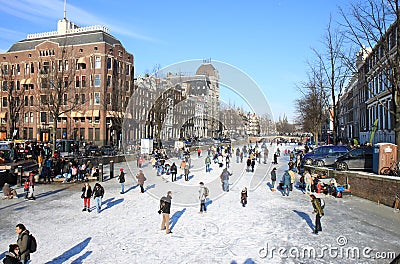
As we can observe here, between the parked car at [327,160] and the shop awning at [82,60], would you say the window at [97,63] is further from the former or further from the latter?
the parked car at [327,160]

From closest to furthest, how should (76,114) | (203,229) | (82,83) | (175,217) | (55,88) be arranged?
(203,229) → (175,217) → (55,88) → (76,114) → (82,83)

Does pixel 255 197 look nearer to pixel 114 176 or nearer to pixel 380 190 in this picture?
pixel 380 190

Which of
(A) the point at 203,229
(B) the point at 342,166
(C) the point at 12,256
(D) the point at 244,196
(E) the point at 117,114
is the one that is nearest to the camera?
(C) the point at 12,256

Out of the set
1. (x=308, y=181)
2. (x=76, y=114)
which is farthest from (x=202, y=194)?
(x=76, y=114)

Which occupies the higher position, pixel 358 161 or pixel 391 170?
pixel 358 161

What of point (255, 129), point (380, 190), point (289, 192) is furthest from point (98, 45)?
point (255, 129)

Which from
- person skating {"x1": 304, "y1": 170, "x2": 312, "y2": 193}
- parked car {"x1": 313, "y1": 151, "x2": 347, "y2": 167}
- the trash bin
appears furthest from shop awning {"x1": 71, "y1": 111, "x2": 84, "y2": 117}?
the trash bin

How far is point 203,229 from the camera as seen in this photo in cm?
1280

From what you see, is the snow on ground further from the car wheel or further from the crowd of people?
the car wheel

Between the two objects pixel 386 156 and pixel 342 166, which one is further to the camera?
pixel 342 166

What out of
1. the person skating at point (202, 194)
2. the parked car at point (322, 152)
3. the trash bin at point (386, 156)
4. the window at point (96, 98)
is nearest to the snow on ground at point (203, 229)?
the person skating at point (202, 194)

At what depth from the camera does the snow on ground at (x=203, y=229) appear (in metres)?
10.1

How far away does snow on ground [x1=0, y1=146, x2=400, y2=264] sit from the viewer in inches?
A: 397

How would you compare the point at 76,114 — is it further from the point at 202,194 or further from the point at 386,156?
the point at 386,156
